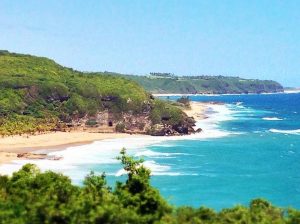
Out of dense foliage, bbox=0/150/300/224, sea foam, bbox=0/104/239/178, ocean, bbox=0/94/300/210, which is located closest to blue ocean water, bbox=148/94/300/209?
ocean, bbox=0/94/300/210

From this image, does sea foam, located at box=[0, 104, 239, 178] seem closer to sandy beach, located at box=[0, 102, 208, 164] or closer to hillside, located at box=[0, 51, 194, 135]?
sandy beach, located at box=[0, 102, 208, 164]

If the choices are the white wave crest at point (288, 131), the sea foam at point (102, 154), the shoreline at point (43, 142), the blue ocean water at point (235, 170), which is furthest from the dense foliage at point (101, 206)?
the white wave crest at point (288, 131)

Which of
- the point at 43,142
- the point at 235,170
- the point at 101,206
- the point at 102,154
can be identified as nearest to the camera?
the point at 101,206

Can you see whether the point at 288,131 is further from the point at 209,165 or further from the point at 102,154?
the point at 102,154

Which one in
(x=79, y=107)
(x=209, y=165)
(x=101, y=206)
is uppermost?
(x=79, y=107)

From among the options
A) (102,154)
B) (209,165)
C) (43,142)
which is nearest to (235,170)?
(209,165)

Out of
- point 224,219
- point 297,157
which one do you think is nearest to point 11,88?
point 297,157
